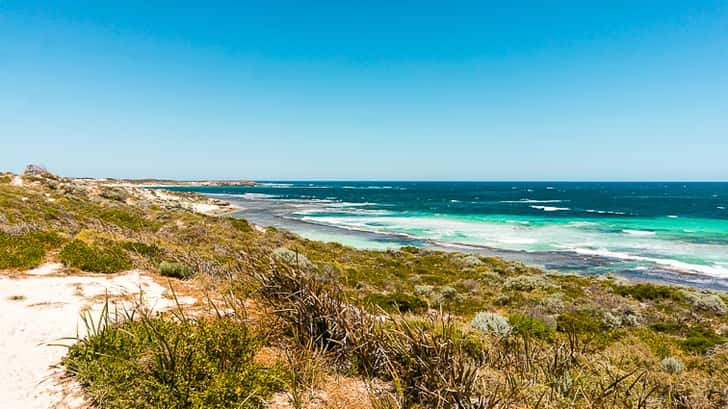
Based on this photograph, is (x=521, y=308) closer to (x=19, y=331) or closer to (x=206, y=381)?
(x=206, y=381)

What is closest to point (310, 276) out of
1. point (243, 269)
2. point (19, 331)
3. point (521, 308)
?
point (243, 269)

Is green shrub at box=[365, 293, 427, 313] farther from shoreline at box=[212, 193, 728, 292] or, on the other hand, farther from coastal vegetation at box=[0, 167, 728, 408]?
shoreline at box=[212, 193, 728, 292]

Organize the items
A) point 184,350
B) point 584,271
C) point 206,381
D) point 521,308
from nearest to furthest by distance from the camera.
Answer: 1. point 206,381
2. point 184,350
3. point 521,308
4. point 584,271

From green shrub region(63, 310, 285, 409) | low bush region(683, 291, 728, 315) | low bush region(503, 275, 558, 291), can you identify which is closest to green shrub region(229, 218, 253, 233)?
low bush region(503, 275, 558, 291)

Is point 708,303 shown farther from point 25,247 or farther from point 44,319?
point 25,247

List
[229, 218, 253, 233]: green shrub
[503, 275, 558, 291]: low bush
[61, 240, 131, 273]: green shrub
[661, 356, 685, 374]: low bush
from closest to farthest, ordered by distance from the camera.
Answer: [661, 356, 685, 374]: low bush < [61, 240, 131, 273]: green shrub < [503, 275, 558, 291]: low bush < [229, 218, 253, 233]: green shrub

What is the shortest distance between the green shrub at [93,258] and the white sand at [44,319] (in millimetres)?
395

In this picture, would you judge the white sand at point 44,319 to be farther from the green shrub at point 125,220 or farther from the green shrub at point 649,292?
the green shrub at point 649,292

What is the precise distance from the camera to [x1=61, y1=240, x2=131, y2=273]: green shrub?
9.52 meters

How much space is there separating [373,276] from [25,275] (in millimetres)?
13306

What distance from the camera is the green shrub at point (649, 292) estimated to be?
17.2 meters

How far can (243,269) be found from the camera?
18.9 ft

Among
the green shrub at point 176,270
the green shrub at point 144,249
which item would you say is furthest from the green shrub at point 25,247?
the green shrub at point 176,270

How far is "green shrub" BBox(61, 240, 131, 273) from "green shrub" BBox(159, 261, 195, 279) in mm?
1208
